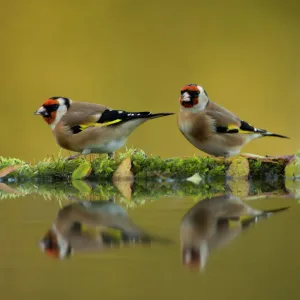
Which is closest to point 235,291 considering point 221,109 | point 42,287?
point 42,287

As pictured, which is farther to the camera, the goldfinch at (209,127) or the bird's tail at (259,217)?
the goldfinch at (209,127)

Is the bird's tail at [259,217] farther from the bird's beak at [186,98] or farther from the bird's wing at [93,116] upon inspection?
the bird's beak at [186,98]

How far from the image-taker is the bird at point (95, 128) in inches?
134

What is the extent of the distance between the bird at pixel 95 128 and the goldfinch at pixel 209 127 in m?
0.25

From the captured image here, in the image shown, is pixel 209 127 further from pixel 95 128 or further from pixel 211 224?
pixel 211 224

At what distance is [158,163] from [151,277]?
187 centimetres

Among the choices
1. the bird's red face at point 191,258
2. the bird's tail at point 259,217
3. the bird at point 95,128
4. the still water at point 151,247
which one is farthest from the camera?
the bird at point 95,128

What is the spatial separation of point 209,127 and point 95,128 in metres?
0.58

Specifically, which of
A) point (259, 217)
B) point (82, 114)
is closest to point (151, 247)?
point (259, 217)

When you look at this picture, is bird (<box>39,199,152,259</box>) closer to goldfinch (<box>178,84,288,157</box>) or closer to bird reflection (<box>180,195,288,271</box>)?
bird reflection (<box>180,195,288,271</box>)

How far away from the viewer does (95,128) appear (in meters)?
3.43

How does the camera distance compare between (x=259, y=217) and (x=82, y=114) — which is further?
(x=82, y=114)

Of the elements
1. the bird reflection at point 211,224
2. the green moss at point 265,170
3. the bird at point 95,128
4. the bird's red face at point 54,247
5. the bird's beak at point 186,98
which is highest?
the bird's beak at point 186,98

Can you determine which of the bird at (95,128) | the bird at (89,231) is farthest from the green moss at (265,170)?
the bird at (89,231)
